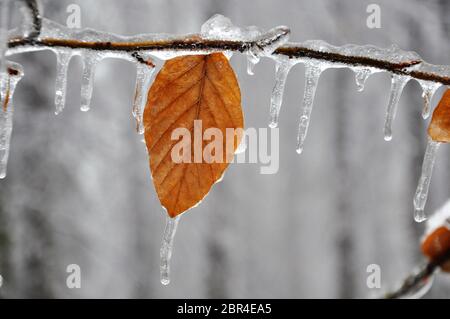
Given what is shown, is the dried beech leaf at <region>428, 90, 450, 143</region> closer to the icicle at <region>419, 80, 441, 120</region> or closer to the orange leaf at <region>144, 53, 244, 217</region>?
the icicle at <region>419, 80, 441, 120</region>

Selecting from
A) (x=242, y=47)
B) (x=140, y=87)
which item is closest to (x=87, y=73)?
(x=140, y=87)

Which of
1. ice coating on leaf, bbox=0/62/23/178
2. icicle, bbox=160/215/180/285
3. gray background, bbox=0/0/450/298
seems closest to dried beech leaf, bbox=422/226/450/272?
icicle, bbox=160/215/180/285

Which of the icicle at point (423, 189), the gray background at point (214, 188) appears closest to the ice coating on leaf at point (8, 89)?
the icicle at point (423, 189)

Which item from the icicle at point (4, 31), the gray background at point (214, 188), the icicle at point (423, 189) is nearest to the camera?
the icicle at point (4, 31)

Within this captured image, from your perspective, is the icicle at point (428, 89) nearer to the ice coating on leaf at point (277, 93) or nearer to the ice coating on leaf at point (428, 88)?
the ice coating on leaf at point (428, 88)

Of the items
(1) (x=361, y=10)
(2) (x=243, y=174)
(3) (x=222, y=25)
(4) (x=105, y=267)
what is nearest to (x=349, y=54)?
(3) (x=222, y=25)
